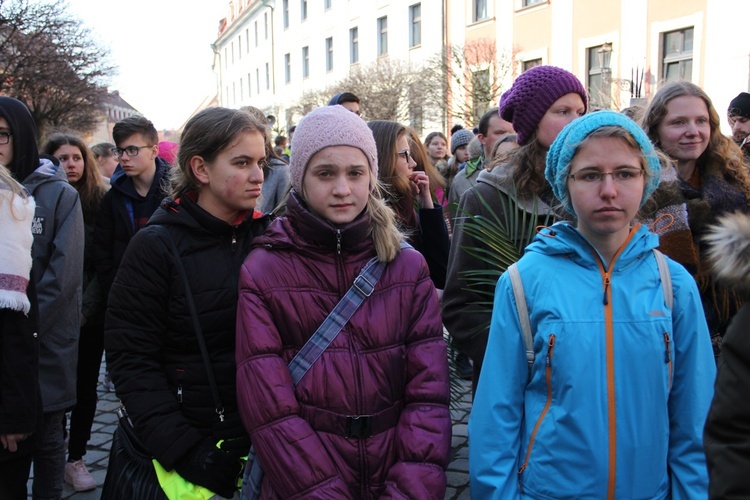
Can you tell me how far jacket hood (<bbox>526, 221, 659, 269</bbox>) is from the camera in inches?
74.9

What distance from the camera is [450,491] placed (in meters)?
3.90

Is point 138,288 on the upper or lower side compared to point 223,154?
lower

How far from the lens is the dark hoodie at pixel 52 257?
3.12 meters

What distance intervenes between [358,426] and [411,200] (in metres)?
1.93

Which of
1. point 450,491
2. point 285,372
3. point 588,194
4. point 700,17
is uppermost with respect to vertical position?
point 700,17

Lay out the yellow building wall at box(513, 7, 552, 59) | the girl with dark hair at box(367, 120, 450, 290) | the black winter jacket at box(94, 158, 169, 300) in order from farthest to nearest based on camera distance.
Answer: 1. the yellow building wall at box(513, 7, 552, 59)
2. the black winter jacket at box(94, 158, 169, 300)
3. the girl with dark hair at box(367, 120, 450, 290)

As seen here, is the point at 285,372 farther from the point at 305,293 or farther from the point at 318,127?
the point at 318,127

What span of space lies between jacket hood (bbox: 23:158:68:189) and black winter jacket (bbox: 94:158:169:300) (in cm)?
80

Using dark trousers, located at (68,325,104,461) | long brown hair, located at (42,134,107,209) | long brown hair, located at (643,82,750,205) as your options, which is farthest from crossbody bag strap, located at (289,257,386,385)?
long brown hair, located at (42,134,107,209)

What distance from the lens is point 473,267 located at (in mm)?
2480

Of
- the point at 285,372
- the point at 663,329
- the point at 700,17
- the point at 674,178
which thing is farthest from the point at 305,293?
the point at 700,17

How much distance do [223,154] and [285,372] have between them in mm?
862

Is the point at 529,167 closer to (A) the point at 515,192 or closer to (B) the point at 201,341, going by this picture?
(A) the point at 515,192

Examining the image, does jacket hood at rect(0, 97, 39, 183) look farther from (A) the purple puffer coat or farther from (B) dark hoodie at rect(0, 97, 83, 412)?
(A) the purple puffer coat
